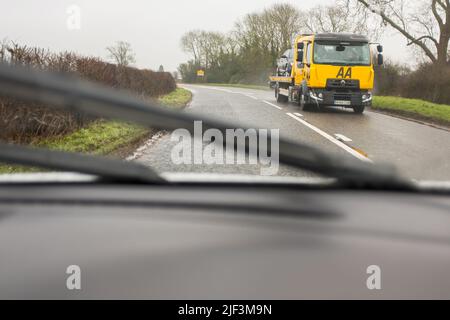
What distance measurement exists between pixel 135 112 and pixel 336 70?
14.0m

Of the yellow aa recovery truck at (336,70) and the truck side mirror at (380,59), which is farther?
the truck side mirror at (380,59)

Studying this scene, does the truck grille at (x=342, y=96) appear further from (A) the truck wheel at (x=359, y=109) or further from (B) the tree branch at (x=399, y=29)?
(B) the tree branch at (x=399, y=29)

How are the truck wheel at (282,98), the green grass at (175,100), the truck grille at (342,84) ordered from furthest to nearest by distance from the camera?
1. the truck wheel at (282,98)
2. the truck grille at (342,84)
3. the green grass at (175,100)

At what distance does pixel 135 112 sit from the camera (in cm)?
114

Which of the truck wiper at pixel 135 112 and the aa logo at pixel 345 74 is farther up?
the aa logo at pixel 345 74

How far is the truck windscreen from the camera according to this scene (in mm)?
14555

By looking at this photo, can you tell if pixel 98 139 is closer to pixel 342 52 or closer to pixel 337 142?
pixel 337 142

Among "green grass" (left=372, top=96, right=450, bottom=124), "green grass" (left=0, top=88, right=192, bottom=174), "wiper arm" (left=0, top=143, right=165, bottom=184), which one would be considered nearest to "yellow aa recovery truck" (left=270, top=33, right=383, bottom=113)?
"green grass" (left=372, top=96, right=450, bottom=124)

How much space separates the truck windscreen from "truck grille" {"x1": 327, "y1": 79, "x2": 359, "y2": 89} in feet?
2.44

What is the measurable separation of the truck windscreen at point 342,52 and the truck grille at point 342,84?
75 centimetres

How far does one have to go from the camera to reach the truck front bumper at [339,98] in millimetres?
14055
